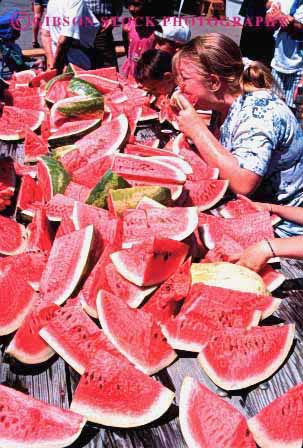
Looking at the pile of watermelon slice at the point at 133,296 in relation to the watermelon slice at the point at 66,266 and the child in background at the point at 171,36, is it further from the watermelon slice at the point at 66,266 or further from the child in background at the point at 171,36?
the child in background at the point at 171,36

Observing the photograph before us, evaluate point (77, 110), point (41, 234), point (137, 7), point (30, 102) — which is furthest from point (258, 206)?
point (137, 7)

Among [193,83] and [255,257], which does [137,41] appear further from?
[255,257]

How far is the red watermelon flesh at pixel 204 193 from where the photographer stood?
235cm

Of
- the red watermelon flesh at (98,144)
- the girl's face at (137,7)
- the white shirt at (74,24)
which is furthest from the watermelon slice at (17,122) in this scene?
the girl's face at (137,7)

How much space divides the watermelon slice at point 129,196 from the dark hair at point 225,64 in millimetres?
1021

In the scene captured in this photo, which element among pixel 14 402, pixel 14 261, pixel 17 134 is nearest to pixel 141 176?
pixel 14 261

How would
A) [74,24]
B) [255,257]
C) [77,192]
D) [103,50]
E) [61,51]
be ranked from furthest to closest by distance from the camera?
[103,50], [61,51], [74,24], [77,192], [255,257]

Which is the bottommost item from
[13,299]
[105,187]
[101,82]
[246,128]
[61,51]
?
[61,51]

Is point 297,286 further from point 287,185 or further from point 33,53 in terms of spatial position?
Answer: point 33,53

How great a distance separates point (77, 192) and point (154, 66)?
1957mm

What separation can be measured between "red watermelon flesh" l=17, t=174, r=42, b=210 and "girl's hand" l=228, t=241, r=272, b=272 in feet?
3.60

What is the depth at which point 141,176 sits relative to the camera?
2270 mm

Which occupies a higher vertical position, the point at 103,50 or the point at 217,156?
the point at 217,156

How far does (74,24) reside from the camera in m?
5.50
